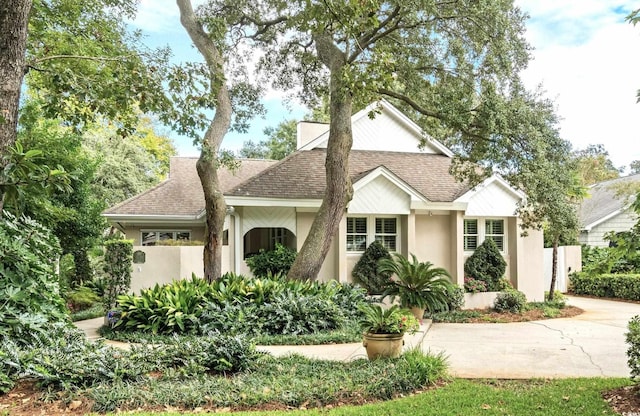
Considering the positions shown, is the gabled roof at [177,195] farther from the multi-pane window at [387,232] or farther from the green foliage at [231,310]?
the green foliage at [231,310]

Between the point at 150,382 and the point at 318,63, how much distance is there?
11.9 meters

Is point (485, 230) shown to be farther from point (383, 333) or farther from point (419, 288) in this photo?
point (383, 333)

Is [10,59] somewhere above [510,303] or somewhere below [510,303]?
above

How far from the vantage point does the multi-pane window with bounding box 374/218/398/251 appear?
48.5 feet

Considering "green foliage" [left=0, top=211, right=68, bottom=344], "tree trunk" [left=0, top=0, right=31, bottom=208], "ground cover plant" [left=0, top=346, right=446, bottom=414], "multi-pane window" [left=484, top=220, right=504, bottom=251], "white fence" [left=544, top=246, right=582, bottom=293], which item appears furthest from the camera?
"white fence" [left=544, top=246, right=582, bottom=293]

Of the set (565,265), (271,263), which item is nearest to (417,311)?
(271,263)

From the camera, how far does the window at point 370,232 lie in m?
14.5

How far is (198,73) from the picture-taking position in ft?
29.6

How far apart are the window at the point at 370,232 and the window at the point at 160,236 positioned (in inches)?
268

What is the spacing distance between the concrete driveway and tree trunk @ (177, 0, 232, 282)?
577cm

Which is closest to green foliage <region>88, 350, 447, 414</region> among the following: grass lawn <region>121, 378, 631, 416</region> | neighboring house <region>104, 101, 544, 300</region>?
grass lawn <region>121, 378, 631, 416</region>

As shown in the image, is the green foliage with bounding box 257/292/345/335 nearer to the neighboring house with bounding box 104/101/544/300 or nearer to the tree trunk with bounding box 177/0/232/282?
the tree trunk with bounding box 177/0/232/282

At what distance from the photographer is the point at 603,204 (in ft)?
82.2

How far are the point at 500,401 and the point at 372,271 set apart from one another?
28.1 ft
